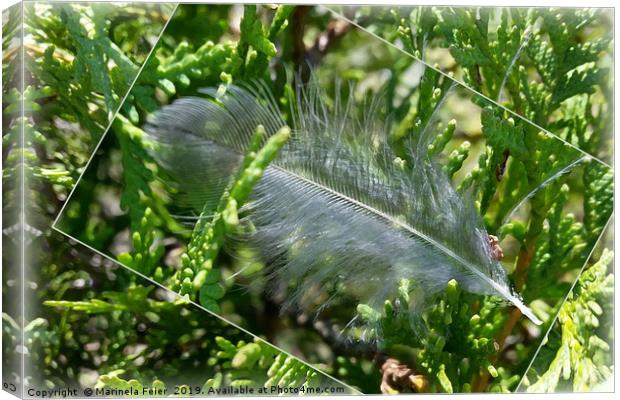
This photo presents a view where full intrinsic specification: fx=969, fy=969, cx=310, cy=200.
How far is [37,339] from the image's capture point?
5.30 ft

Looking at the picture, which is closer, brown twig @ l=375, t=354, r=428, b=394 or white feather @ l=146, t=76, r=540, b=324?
white feather @ l=146, t=76, r=540, b=324

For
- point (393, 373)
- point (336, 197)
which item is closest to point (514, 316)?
point (393, 373)

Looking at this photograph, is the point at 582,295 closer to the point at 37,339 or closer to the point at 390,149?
the point at 390,149

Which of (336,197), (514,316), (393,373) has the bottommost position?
(393,373)

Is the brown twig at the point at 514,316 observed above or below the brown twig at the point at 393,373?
above

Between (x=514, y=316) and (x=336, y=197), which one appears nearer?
(x=336, y=197)

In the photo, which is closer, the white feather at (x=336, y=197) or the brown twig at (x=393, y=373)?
the white feather at (x=336, y=197)

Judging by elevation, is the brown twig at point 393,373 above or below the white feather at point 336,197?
below

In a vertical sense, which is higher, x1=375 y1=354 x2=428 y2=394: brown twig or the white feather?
the white feather

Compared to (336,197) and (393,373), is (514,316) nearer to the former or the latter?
(393,373)

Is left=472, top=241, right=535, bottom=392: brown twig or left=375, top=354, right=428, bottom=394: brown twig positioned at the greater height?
left=472, top=241, right=535, bottom=392: brown twig

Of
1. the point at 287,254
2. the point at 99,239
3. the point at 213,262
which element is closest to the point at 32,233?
the point at 99,239

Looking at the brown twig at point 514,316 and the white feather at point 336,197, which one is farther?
the brown twig at point 514,316

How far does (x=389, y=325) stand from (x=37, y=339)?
591 mm
